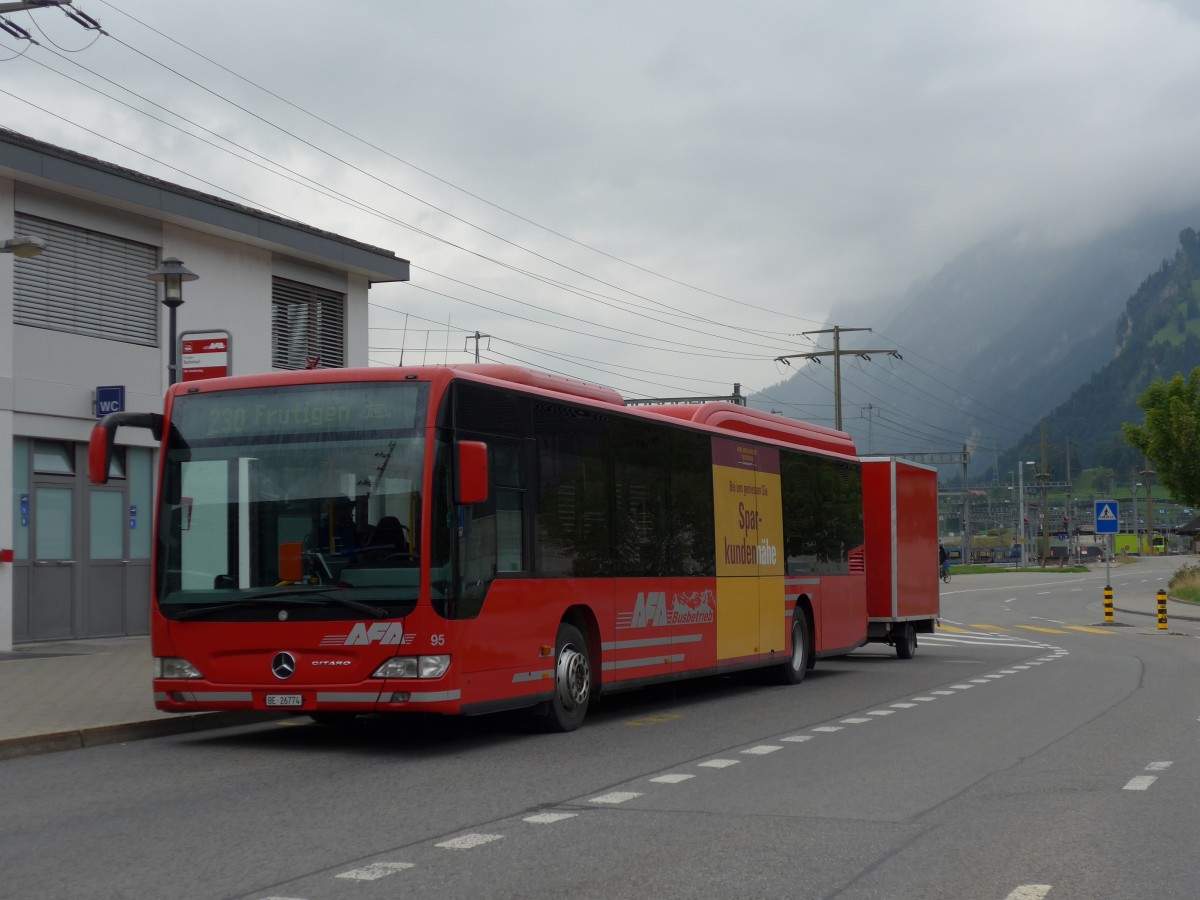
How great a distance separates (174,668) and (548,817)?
452cm

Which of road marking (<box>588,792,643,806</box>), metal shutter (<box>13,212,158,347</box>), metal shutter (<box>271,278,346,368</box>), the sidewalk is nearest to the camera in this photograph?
road marking (<box>588,792,643,806</box>)

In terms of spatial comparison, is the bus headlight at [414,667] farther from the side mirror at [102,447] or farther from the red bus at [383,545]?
the side mirror at [102,447]

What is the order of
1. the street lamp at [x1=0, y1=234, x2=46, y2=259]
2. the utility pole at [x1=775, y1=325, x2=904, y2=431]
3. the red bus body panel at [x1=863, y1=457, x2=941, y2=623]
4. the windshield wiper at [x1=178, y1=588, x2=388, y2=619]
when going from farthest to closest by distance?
1. the utility pole at [x1=775, y1=325, x2=904, y2=431]
2. the red bus body panel at [x1=863, y1=457, x2=941, y2=623]
3. the street lamp at [x1=0, y1=234, x2=46, y2=259]
4. the windshield wiper at [x1=178, y1=588, x2=388, y2=619]

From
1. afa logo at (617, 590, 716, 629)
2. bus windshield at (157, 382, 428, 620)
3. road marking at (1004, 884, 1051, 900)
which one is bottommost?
road marking at (1004, 884, 1051, 900)

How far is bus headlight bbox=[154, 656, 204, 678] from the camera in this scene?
1176cm

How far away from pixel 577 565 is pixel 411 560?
8.00ft

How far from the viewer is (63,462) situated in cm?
2170

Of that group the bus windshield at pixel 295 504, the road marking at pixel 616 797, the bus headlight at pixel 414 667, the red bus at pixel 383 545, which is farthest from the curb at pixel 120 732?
the road marking at pixel 616 797

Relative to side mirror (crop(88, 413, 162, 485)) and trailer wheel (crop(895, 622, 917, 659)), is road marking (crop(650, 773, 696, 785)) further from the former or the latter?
trailer wheel (crop(895, 622, 917, 659))

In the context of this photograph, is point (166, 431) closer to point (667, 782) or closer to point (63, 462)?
point (667, 782)

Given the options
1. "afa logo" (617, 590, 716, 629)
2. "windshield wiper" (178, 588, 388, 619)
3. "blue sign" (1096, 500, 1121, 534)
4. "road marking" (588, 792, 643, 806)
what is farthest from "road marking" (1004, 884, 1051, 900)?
"blue sign" (1096, 500, 1121, 534)

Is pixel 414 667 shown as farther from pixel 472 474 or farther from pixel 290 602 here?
pixel 472 474

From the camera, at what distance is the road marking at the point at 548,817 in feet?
27.4

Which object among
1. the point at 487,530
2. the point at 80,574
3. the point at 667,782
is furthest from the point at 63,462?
the point at 667,782
